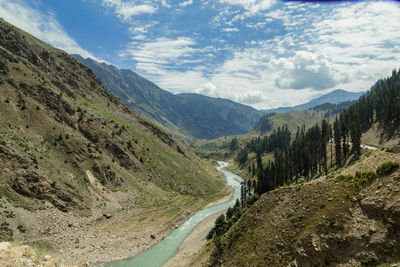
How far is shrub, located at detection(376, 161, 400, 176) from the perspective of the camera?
20500 millimetres

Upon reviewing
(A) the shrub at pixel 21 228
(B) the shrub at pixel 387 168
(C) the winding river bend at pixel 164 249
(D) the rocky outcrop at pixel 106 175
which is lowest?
(C) the winding river bend at pixel 164 249

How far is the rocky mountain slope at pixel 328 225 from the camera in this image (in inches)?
701

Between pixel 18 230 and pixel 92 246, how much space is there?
49.3 ft

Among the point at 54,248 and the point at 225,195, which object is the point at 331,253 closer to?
Result: the point at 54,248

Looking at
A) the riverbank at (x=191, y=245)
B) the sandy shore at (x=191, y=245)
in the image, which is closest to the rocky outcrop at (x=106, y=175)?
the sandy shore at (x=191, y=245)

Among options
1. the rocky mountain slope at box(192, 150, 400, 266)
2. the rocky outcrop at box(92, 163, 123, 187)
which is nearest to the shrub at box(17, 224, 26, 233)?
the rocky outcrop at box(92, 163, 123, 187)

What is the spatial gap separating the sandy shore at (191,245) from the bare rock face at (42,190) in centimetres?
3115

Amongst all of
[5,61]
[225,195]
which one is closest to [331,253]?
[225,195]

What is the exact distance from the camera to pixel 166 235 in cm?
6328

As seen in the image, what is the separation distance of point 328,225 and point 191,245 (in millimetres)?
42815

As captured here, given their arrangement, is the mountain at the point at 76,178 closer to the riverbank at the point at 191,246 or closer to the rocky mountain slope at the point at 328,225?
the riverbank at the point at 191,246

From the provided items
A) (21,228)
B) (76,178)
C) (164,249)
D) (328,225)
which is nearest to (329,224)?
(328,225)

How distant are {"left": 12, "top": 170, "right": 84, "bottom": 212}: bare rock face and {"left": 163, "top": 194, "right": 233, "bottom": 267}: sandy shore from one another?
3115cm

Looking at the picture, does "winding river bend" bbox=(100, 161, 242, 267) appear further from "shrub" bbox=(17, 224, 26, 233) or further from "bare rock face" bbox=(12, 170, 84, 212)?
"bare rock face" bbox=(12, 170, 84, 212)
